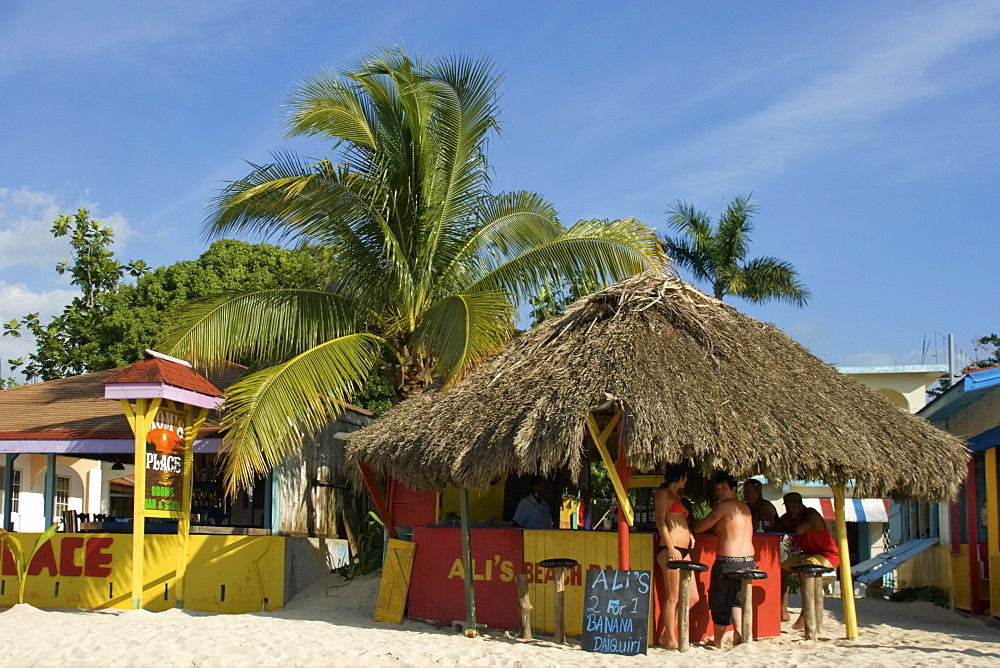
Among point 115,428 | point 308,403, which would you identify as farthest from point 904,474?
point 115,428

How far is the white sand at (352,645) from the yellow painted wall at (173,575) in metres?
0.89

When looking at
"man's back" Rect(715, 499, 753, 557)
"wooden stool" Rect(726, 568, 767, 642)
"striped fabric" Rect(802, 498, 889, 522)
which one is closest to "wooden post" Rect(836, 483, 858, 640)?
"man's back" Rect(715, 499, 753, 557)

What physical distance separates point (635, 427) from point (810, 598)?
293 cm

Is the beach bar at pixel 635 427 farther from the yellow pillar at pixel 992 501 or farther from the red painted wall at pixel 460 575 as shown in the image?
the yellow pillar at pixel 992 501

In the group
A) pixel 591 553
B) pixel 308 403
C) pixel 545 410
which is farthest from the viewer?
pixel 308 403

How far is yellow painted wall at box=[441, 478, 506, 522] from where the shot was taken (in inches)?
555

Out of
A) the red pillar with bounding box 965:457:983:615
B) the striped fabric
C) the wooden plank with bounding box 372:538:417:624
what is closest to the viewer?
the wooden plank with bounding box 372:538:417:624

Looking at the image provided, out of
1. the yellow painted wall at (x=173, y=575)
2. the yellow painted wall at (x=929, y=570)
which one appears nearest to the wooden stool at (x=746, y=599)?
the yellow painted wall at (x=929, y=570)

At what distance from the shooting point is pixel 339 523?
15984 mm

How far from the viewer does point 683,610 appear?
9406 mm

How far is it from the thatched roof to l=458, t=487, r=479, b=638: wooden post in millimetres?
455

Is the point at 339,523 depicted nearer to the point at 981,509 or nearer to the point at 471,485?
the point at 471,485

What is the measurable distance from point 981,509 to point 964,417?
1274 mm

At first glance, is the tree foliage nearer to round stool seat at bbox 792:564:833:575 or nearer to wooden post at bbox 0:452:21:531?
wooden post at bbox 0:452:21:531
